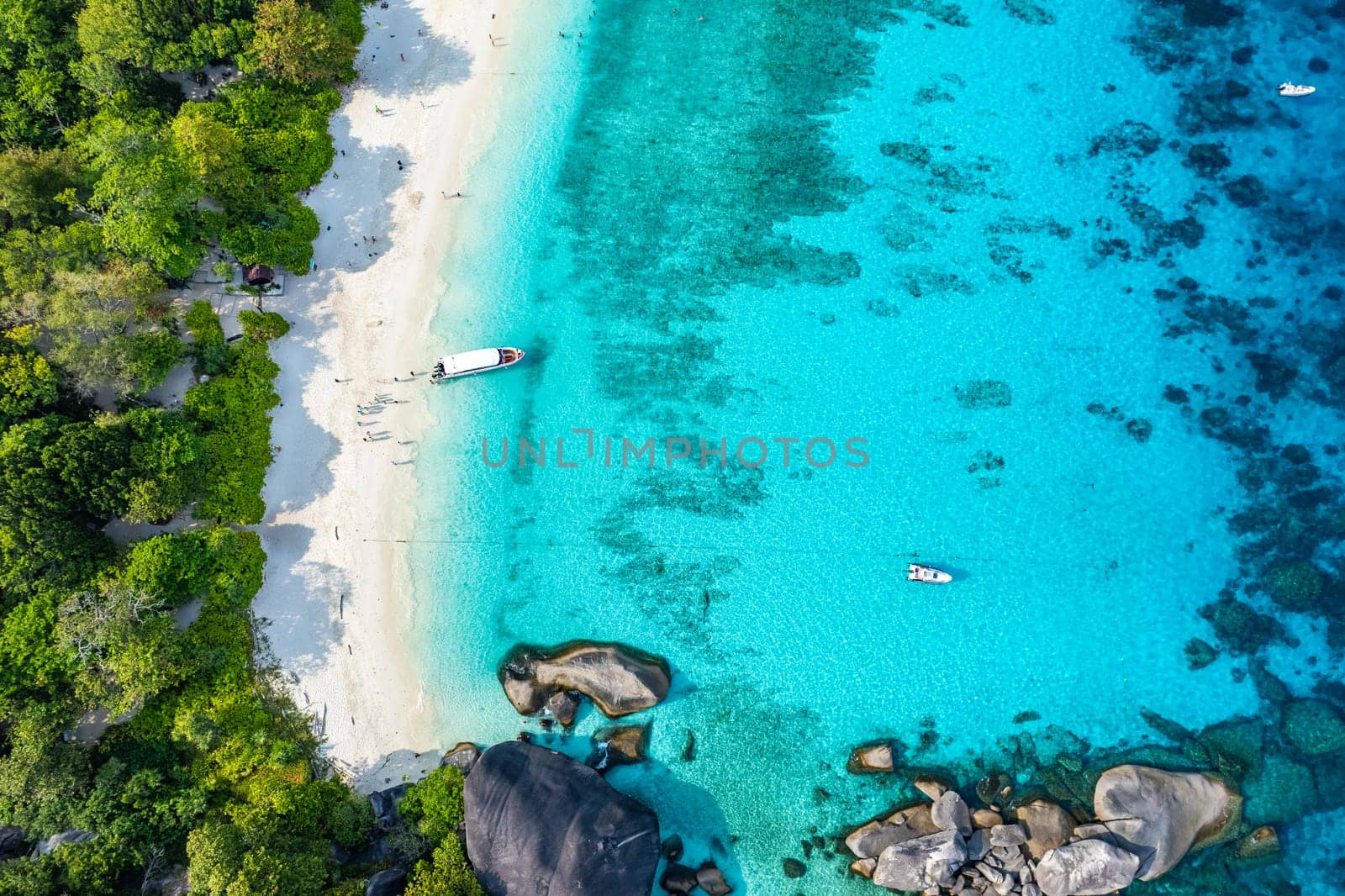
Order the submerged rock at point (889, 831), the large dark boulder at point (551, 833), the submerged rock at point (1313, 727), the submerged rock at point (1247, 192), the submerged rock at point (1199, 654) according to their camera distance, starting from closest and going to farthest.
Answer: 1. the large dark boulder at point (551, 833)
2. the submerged rock at point (889, 831)
3. the submerged rock at point (1313, 727)
4. the submerged rock at point (1199, 654)
5. the submerged rock at point (1247, 192)

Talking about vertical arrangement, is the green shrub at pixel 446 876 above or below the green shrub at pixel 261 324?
below

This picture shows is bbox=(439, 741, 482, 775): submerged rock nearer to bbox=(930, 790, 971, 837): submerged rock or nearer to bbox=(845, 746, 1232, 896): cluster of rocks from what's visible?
bbox=(845, 746, 1232, 896): cluster of rocks

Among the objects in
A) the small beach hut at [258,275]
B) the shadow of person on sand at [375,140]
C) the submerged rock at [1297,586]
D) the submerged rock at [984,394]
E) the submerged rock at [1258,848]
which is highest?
the shadow of person on sand at [375,140]

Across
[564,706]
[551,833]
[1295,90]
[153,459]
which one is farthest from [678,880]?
[1295,90]

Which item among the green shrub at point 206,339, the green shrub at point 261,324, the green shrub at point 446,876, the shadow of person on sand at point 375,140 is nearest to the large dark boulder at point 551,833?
the green shrub at point 446,876

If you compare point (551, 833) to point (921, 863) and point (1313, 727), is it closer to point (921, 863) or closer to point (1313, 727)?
point (921, 863)

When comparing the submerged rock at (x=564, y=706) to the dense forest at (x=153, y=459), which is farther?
the submerged rock at (x=564, y=706)

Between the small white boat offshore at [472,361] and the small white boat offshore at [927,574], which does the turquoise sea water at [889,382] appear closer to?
the small white boat offshore at [927,574]

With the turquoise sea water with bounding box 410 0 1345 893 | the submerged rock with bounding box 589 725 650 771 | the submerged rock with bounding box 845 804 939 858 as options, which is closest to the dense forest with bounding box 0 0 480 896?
the submerged rock with bounding box 589 725 650 771
